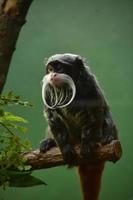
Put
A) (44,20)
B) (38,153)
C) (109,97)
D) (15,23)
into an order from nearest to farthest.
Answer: (15,23) < (38,153) < (109,97) < (44,20)

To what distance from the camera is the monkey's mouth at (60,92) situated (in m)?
1.50

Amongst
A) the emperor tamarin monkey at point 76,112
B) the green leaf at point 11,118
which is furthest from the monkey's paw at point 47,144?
the green leaf at point 11,118

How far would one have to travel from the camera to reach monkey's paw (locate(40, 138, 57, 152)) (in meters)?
1.50

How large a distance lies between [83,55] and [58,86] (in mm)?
179

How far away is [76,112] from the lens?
5.03ft

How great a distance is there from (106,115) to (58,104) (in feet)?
0.54

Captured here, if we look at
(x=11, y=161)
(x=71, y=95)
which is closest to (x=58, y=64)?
(x=71, y=95)

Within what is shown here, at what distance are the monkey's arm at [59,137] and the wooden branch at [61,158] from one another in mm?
19

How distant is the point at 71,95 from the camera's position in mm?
1519

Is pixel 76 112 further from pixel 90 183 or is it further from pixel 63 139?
pixel 90 183

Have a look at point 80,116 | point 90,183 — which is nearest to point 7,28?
point 80,116

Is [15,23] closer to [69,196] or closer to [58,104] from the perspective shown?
[58,104]

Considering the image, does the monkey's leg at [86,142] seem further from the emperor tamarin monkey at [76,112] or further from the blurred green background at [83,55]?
the blurred green background at [83,55]

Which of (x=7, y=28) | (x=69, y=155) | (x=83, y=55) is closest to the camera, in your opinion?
(x=7, y=28)
